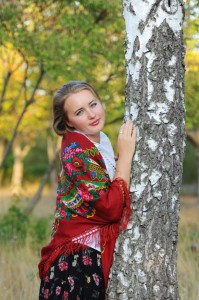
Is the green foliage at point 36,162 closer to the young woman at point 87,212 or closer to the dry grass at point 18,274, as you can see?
the dry grass at point 18,274

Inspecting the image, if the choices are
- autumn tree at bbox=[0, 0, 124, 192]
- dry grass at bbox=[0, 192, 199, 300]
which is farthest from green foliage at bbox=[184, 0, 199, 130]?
dry grass at bbox=[0, 192, 199, 300]

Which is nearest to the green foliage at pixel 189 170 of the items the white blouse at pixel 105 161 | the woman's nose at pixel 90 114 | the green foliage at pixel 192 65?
the green foliage at pixel 192 65

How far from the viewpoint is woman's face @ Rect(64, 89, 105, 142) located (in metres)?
2.73

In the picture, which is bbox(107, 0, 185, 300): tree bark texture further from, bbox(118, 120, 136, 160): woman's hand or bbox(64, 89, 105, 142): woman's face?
bbox(64, 89, 105, 142): woman's face

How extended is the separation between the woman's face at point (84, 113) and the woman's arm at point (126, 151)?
154 millimetres

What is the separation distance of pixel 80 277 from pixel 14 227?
16.0ft

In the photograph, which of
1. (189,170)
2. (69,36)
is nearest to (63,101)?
(69,36)

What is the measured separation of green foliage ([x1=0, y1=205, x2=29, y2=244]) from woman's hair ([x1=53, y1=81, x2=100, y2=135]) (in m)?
3.96

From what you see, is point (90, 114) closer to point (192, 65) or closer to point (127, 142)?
point (127, 142)

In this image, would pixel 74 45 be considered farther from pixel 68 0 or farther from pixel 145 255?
pixel 145 255

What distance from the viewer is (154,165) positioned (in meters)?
2.61

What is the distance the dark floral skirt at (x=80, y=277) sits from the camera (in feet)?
8.55

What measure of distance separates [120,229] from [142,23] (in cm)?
97

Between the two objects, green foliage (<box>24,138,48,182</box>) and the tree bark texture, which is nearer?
the tree bark texture
